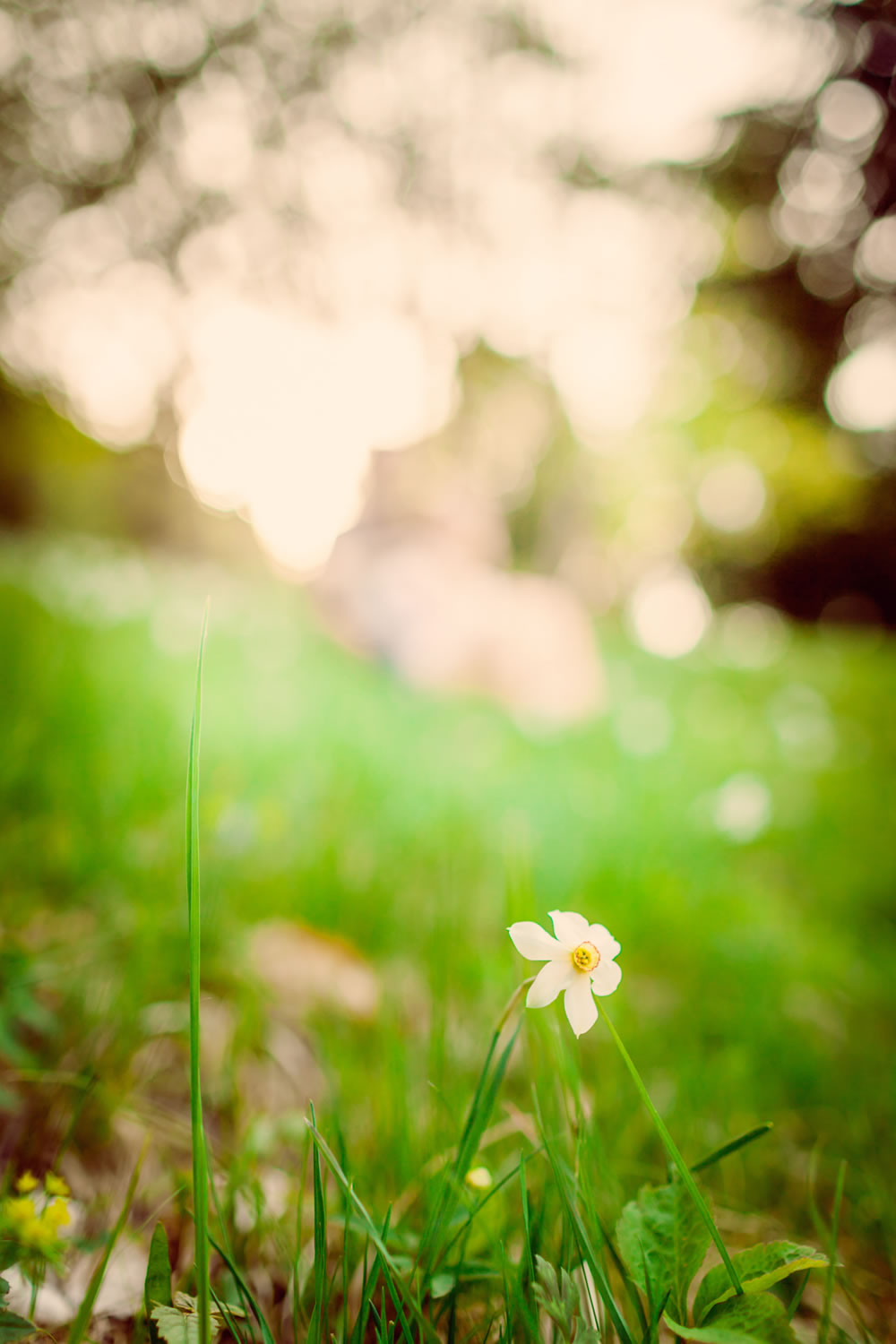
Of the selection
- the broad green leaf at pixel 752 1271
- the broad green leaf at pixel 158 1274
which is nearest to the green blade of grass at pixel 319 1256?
the broad green leaf at pixel 158 1274

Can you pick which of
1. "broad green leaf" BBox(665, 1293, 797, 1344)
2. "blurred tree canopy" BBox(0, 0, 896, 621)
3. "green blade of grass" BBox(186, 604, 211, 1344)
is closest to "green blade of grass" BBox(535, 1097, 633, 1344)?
"broad green leaf" BBox(665, 1293, 797, 1344)

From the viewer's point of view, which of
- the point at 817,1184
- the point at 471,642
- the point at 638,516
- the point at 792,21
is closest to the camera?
the point at 817,1184

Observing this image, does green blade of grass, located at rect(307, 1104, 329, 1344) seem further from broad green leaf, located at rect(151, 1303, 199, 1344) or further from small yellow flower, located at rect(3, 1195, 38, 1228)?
small yellow flower, located at rect(3, 1195, 38, 1228)

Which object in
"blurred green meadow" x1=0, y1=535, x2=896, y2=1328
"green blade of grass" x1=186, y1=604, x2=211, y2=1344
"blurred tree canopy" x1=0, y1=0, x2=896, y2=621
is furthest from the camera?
"blurred tree canopy" x1=0, y1=0, x2=896, y2=621

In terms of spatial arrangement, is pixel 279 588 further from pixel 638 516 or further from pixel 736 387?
pixel 638 516

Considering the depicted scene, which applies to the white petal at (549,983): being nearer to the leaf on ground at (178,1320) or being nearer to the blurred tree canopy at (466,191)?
the leaf on ground at (178,1320)

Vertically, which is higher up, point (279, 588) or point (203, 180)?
point (203, 180)

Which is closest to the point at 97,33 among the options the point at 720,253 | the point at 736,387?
the point at 720,253
